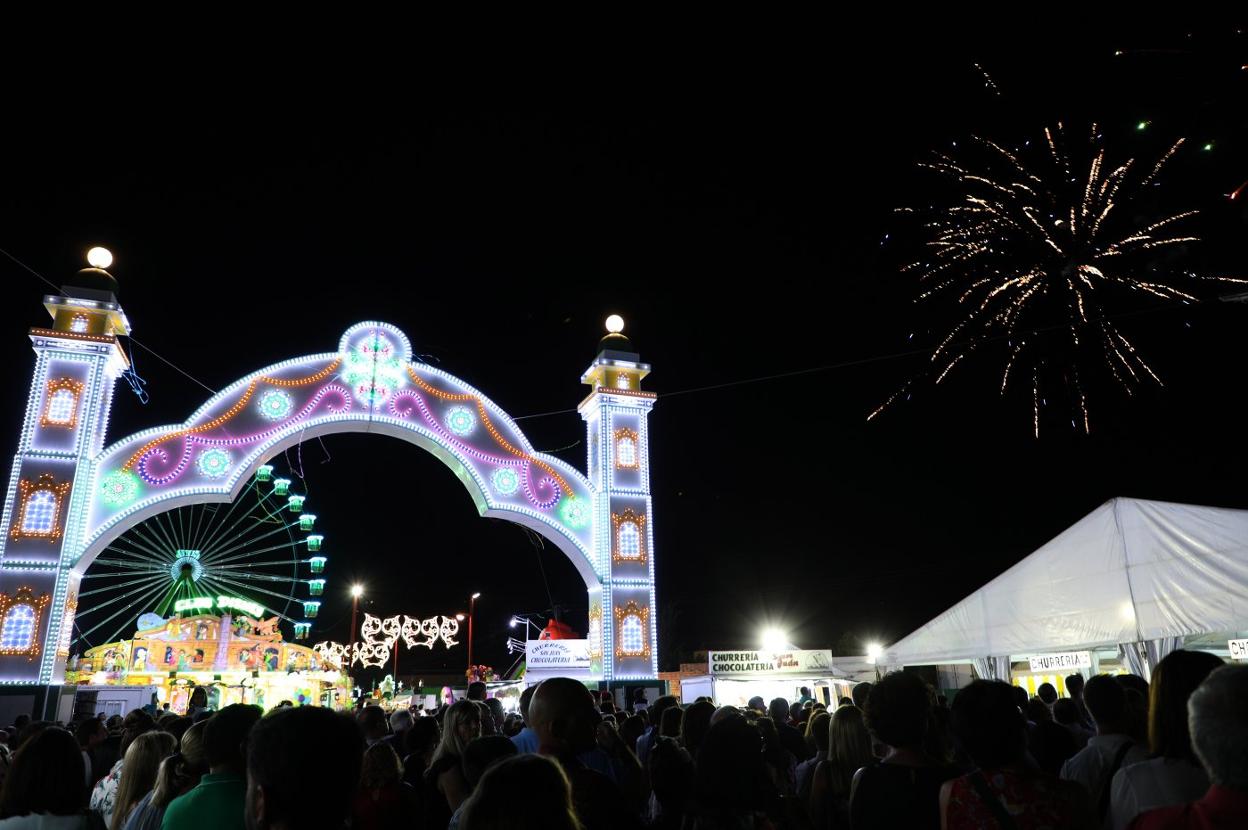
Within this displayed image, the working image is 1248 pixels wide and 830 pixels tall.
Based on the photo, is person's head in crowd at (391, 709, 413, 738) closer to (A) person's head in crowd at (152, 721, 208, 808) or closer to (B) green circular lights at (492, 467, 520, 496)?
(A) person's head in crowd at (152, 721, 208, 808)

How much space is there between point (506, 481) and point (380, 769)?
14928mm

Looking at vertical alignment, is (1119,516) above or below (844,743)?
above

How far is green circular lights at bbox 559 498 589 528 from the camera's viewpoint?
19688 mm

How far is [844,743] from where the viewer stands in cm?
500

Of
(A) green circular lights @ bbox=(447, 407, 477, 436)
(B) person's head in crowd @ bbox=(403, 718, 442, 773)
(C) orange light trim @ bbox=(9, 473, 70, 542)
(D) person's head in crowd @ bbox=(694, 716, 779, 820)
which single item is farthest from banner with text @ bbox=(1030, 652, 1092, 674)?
(C) orange light trim @ bbox=(9, 473, 70, 542)

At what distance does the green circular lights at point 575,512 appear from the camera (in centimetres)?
1969

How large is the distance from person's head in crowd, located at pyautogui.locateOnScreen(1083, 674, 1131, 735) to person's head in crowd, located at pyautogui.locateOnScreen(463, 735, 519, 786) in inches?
120

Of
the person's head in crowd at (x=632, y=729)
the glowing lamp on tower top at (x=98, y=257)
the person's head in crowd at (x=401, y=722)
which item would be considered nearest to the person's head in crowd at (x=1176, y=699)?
the person's head in crowd at (x=632, y=729)

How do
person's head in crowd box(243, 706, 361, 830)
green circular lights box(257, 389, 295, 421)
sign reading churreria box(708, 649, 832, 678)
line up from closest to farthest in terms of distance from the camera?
person's head in crowd box(243, 706, 361, 830)
sign reading churreria box(708, 649, 832, 678)
green circular lights box(257, 389, 295, 421)

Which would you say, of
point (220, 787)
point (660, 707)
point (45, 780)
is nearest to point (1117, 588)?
point (660, 707)

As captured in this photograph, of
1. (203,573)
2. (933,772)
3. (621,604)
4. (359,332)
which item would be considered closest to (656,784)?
(933,772)

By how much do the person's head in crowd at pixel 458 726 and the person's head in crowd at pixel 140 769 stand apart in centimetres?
148

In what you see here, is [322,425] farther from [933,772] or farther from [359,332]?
[933,772]

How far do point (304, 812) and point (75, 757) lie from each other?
1894 mm
